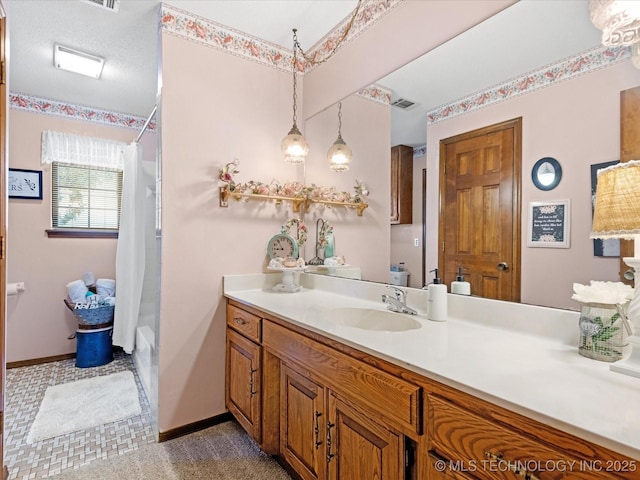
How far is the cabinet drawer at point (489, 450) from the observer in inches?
25.0

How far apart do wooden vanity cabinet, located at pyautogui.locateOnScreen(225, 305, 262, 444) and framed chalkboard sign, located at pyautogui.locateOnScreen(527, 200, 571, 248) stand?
130 centimetres

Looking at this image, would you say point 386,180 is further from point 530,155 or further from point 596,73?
point 596,73

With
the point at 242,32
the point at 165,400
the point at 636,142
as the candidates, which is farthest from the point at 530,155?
the point at 165,400

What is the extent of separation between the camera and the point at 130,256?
112 inches

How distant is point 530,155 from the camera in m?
1.20

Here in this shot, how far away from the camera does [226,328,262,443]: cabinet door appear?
172 cm

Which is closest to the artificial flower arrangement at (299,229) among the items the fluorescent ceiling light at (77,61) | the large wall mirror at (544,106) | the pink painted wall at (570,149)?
the large wall mirror at (544,106)

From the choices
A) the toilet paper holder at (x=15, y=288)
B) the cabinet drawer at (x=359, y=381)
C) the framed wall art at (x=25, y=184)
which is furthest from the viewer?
the framed wall art at (x=25, y=184)

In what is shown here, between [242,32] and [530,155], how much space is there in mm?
1909

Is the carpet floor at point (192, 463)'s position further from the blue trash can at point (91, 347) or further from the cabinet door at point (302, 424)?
the blue trash can at point (91, 347)

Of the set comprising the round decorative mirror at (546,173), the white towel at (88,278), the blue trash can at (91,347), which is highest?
the round decorative mirror at (546,173)

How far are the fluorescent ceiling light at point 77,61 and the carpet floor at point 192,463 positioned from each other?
262 centimetres

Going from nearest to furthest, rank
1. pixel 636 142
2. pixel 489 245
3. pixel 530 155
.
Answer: pixel 636 142 → pixel 530 155 → pixel 489 245

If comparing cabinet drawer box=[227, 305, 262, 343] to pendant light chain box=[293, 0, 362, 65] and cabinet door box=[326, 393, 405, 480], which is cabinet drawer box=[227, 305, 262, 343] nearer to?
cabinet door box=[326, 393, 405, 480]
